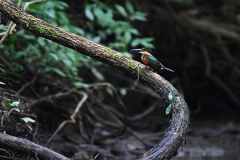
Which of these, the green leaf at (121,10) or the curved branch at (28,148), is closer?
the curved branch at (28,148)

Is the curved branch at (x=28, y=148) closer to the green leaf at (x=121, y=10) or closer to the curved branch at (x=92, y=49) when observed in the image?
the curved branch at (x=92, y=49)

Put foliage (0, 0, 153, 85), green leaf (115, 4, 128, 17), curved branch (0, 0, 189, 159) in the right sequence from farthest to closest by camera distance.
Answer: green leaf (115, 4, 128, 17) < foliage (0, 0, 153, 85) < curved branch (0, 0, 189, 159)

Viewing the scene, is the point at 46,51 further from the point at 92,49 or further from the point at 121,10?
the point at 92,49

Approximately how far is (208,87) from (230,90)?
0.56 metres

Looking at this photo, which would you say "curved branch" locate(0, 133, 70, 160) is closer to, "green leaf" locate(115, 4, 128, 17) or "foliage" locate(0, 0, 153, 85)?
"foliage" locate(0, 0, 153, 85)

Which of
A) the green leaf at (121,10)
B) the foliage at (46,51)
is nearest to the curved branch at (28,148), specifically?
the foliage at (46,51)

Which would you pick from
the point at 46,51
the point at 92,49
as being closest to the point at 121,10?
the point at 46,51

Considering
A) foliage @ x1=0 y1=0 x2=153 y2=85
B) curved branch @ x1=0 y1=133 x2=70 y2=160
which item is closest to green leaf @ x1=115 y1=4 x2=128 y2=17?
foliage @ x1=0 y1=0 x2=153 y2=85

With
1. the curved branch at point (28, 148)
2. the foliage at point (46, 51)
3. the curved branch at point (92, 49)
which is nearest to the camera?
the curved branch at point (28, 148)

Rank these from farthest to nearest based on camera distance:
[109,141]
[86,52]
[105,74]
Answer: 1. [105,74]
2. [109,141]
3. [86,52]

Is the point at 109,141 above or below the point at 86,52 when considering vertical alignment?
below

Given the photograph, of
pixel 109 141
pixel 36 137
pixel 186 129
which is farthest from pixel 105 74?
pixel 186 129

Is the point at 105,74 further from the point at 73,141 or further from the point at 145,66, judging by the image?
the point at 145,66

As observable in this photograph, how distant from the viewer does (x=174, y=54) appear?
7.30 meters
